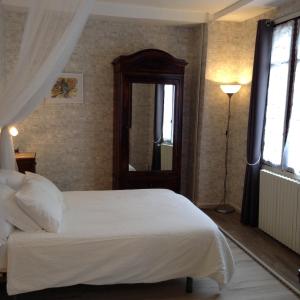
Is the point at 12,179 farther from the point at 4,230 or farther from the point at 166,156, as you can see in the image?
the point at 166,156

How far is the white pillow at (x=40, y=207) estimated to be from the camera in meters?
2.45

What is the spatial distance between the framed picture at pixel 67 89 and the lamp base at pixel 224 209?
8.00 ft

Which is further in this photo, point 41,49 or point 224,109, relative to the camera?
point 224,109

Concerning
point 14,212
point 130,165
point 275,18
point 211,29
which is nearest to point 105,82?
point 130,165

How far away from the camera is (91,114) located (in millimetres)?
4816

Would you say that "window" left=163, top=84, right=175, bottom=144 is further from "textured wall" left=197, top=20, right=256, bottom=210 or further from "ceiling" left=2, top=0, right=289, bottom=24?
"ceiling" left=2, top=0, right=289, bottom=24

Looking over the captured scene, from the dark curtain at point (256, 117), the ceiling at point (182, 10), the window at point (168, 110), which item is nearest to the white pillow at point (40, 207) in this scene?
the window at point (168, 110)

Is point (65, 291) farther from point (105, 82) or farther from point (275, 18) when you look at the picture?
point (275, 18)

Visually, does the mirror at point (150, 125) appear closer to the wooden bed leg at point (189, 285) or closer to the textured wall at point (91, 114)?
the textured wall at point (91, 114)

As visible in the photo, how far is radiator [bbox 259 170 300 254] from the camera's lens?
3439 millimetres

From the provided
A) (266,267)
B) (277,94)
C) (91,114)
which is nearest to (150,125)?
(91,114)

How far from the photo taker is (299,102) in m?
3.54

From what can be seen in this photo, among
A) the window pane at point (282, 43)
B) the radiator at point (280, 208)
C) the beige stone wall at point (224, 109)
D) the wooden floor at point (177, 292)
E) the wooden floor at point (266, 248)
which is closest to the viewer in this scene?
the wooden floor at point (177, 292)

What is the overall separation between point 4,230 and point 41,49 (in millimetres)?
1223
